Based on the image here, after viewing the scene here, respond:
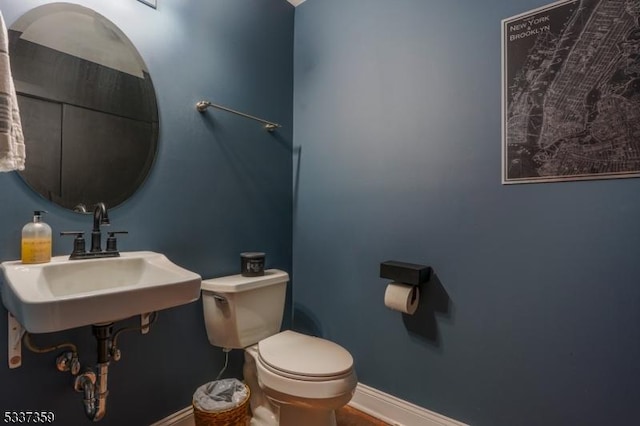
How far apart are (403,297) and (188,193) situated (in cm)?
112

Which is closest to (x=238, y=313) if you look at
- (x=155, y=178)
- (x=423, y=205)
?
(x=155, y=178)

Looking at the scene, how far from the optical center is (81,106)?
1162 millimetres

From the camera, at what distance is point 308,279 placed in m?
1.92

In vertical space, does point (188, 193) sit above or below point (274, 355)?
above

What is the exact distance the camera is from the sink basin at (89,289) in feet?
2.43

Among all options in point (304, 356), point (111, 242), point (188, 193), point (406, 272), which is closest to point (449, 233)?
point (406, 272)

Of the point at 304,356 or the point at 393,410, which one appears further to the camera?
the point at 393,410

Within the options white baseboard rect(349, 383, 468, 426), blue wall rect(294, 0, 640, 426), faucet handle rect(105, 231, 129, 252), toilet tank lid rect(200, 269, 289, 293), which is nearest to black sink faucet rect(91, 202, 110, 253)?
faucet handle rect(105, 231, 129, 252)

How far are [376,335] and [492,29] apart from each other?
1.53 m

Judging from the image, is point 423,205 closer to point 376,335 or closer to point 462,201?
point 462,201

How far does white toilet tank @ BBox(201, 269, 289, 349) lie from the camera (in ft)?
4.59

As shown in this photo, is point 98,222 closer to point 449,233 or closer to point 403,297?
point 403,297

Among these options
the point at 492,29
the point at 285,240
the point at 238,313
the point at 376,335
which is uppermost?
the point at 492,29

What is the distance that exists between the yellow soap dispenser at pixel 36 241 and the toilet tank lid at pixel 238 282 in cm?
54
